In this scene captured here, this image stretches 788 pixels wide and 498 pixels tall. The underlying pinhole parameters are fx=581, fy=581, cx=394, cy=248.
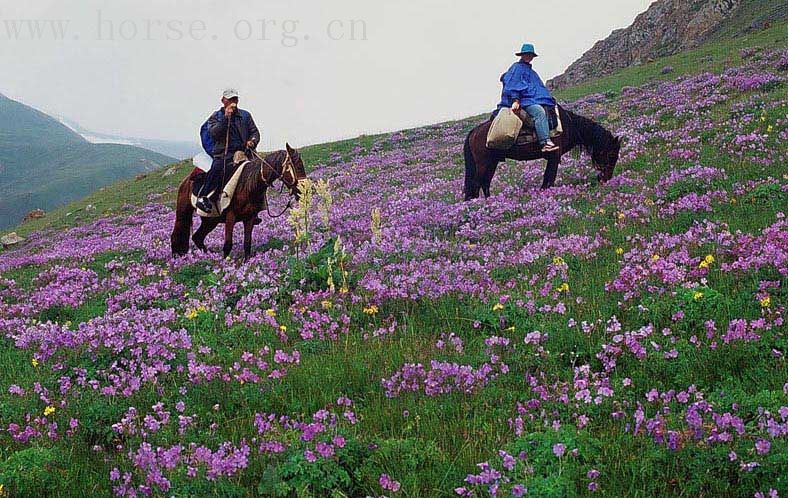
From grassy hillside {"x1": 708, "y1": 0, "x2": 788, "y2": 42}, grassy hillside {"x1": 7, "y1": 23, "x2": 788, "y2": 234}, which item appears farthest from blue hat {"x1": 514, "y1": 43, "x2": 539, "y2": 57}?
grassy hillside {"x1": 708, "y1": 0, "x2": 788, "y2": 42}

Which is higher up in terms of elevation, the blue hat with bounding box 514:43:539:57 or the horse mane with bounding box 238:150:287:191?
the blue hat with bounding box 514:43:539:57

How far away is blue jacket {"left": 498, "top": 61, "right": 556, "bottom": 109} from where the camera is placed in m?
14.6

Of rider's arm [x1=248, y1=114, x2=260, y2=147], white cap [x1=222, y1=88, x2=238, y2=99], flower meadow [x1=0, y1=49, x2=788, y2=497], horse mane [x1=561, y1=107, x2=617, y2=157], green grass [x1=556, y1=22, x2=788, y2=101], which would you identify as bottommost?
flower meadow [x1=0, y1=49, x2=788, y2=497]

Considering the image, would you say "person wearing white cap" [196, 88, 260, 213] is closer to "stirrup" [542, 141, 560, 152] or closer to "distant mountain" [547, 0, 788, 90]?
"stirrup" [542, 141, 560, 152]

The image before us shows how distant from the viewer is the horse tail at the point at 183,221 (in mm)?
14359

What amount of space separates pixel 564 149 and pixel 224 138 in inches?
340

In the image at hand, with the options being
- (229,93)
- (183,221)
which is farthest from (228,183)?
(183,221)

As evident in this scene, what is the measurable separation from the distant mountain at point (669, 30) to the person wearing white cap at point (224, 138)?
155 ft

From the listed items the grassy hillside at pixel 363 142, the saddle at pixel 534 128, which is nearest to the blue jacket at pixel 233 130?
the saddle at pixel 534 128

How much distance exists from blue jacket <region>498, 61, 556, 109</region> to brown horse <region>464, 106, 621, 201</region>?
2.71 ft

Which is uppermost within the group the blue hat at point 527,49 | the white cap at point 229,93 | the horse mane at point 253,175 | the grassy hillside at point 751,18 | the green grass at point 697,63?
the grassy hillside at point 751,18

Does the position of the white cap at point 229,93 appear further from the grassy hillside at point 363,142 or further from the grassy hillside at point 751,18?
the grassy hillside at point 751,18

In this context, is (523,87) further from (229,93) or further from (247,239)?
(247,239)

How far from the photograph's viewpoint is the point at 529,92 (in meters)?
14.7
